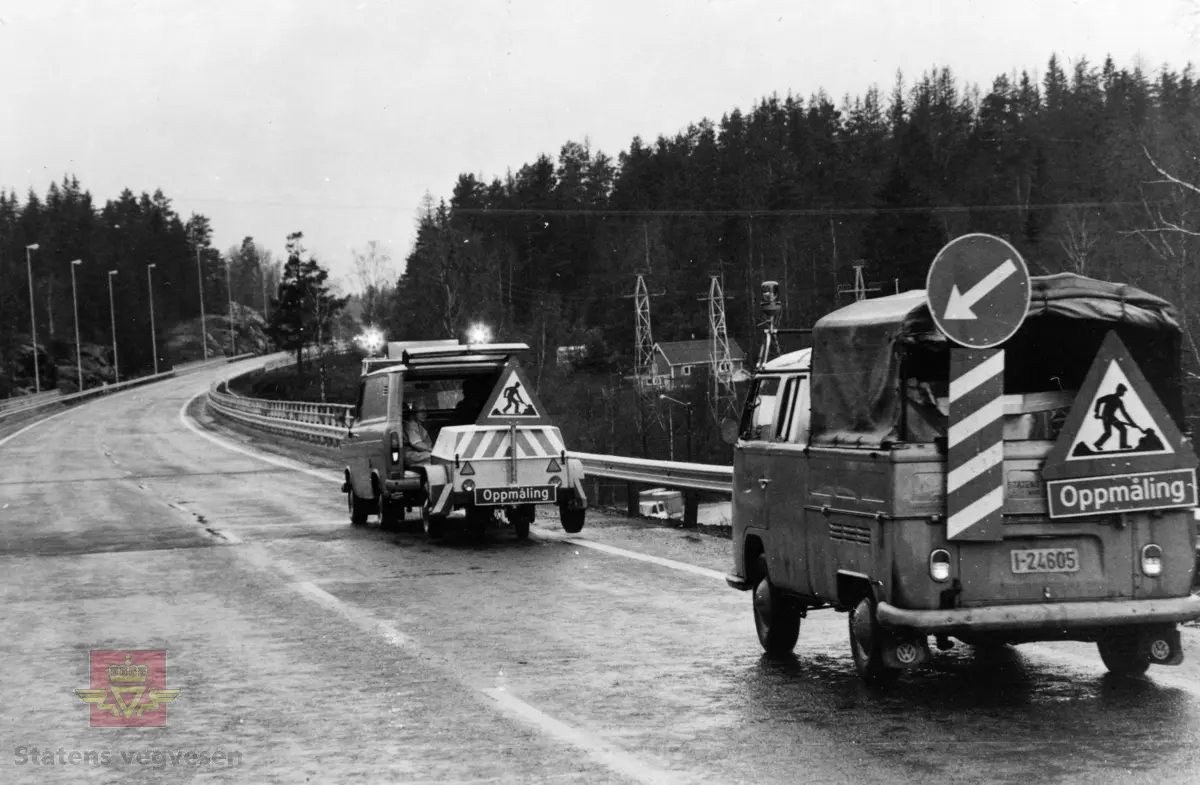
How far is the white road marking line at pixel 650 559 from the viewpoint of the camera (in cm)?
1364

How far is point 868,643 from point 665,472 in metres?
10.9

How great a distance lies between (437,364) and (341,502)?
244 inches

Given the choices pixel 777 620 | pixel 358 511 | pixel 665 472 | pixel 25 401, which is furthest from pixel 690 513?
pixel 25 401

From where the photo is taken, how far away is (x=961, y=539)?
24.1 ft

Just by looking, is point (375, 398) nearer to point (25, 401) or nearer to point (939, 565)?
point (939, 565)

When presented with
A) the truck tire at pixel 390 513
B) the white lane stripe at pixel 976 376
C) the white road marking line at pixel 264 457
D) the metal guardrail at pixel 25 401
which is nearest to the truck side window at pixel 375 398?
the truck tire at pixel 390 513

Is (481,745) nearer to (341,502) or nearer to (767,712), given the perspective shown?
(767,712)

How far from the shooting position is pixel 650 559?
14.9 metres

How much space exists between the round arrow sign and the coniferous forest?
4355cm

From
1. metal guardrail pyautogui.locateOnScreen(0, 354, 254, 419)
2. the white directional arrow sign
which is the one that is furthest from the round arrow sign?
metal guardrail pyautogui.locateOnScreen(0, 354, 254, 419)

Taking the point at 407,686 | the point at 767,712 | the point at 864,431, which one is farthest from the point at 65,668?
the point at 864,431

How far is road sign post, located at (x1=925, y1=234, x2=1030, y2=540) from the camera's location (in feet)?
24.0

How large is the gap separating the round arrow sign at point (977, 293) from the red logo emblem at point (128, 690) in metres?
4.51

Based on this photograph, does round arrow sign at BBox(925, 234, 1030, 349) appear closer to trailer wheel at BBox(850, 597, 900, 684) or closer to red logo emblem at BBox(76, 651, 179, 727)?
trailer wheel at BBox(850, 597, 900, 684)
